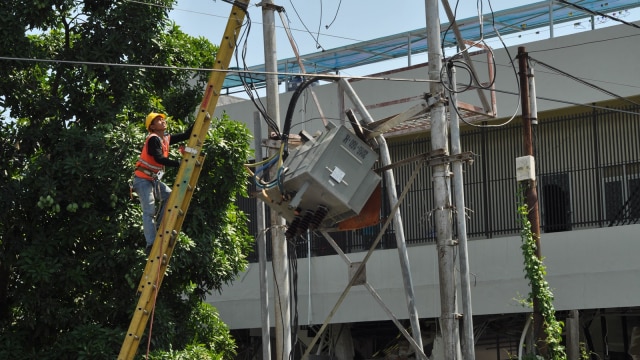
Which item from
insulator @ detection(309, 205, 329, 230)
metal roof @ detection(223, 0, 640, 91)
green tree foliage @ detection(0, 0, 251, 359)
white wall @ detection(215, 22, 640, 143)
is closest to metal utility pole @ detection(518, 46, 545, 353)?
white wall @ detection(215, 22, 640, 143)

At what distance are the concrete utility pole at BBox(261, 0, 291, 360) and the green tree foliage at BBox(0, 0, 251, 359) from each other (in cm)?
153

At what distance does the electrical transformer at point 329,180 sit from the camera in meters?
11.4

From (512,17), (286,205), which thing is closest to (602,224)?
(512,17)

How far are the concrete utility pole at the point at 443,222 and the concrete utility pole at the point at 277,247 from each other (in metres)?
2.61

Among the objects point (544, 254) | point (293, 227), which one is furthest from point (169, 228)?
point (544, 254)

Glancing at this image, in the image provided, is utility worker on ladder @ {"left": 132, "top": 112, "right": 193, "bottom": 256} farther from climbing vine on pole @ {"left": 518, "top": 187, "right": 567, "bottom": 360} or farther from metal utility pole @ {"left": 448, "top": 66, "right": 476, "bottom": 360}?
climbing vine on pole @ {"left": 518, "top": 187, "right": 567, "bottom": 360}

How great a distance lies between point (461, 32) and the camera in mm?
24297

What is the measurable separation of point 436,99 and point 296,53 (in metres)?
2.91

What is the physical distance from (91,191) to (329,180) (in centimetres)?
536

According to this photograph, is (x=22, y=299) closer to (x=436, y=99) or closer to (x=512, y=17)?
(x=436, y=99)

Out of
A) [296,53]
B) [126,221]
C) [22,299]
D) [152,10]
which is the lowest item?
[22,299]

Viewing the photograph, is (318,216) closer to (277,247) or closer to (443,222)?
(443,222)

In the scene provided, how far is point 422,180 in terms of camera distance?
22688 millimetres

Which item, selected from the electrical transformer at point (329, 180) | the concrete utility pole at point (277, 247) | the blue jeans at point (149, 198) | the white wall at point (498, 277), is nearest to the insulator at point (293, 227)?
Answer: the electrical transformer at point (329, 180)
